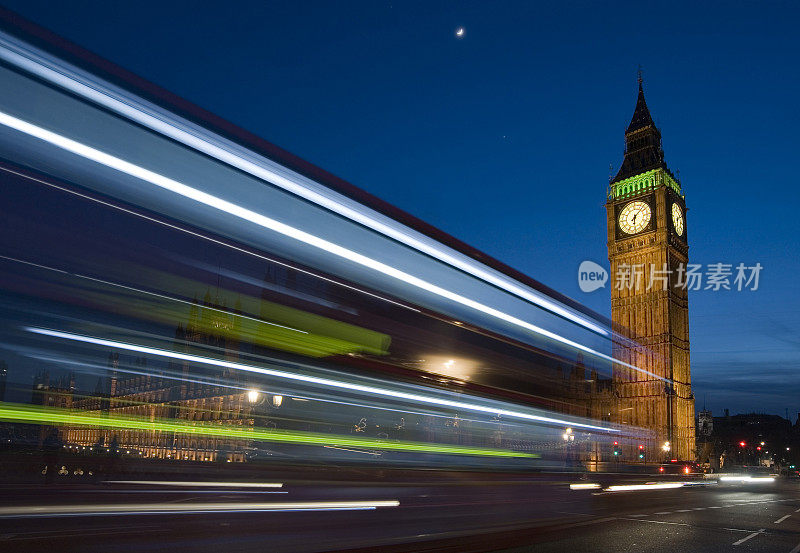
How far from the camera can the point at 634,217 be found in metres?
64.1

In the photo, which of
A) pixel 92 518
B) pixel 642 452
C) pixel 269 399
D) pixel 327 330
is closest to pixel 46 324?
pixel 92 518

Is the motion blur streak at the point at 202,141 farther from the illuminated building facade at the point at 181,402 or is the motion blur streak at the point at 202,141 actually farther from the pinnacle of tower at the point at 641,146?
the pinnacle of tower at the point at 641,146

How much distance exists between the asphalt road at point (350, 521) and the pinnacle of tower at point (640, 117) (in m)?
63.7

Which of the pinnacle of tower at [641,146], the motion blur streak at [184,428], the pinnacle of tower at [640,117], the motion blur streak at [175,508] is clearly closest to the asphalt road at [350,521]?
the motion blur streak at [175,508]

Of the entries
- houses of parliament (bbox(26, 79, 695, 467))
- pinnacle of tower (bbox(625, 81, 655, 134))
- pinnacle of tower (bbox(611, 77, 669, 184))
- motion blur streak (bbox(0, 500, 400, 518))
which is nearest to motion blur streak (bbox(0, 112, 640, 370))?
houses of parliament (bbox(26, 79, 695, 467))

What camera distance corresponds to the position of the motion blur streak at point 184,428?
464 cm

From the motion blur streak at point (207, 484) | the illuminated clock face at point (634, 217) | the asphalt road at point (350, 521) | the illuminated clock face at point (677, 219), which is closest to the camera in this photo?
the asphalt road at point (350, 521)

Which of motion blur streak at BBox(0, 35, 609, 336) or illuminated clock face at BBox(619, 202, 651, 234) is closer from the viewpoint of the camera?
motion blur streak at BBox(0, 35, 609, 336)

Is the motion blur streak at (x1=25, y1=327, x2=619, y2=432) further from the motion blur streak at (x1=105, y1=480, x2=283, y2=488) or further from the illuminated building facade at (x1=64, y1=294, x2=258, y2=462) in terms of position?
the motion blur streak at (x1=105, y1=480, x2=283, y2=488)

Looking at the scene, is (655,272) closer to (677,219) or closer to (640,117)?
(677,219)

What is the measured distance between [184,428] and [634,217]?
6390 cm

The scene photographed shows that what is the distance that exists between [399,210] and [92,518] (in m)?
4.24

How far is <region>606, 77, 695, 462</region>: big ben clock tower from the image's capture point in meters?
58.6

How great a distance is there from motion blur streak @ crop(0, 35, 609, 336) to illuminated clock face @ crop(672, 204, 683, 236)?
61110 mm
